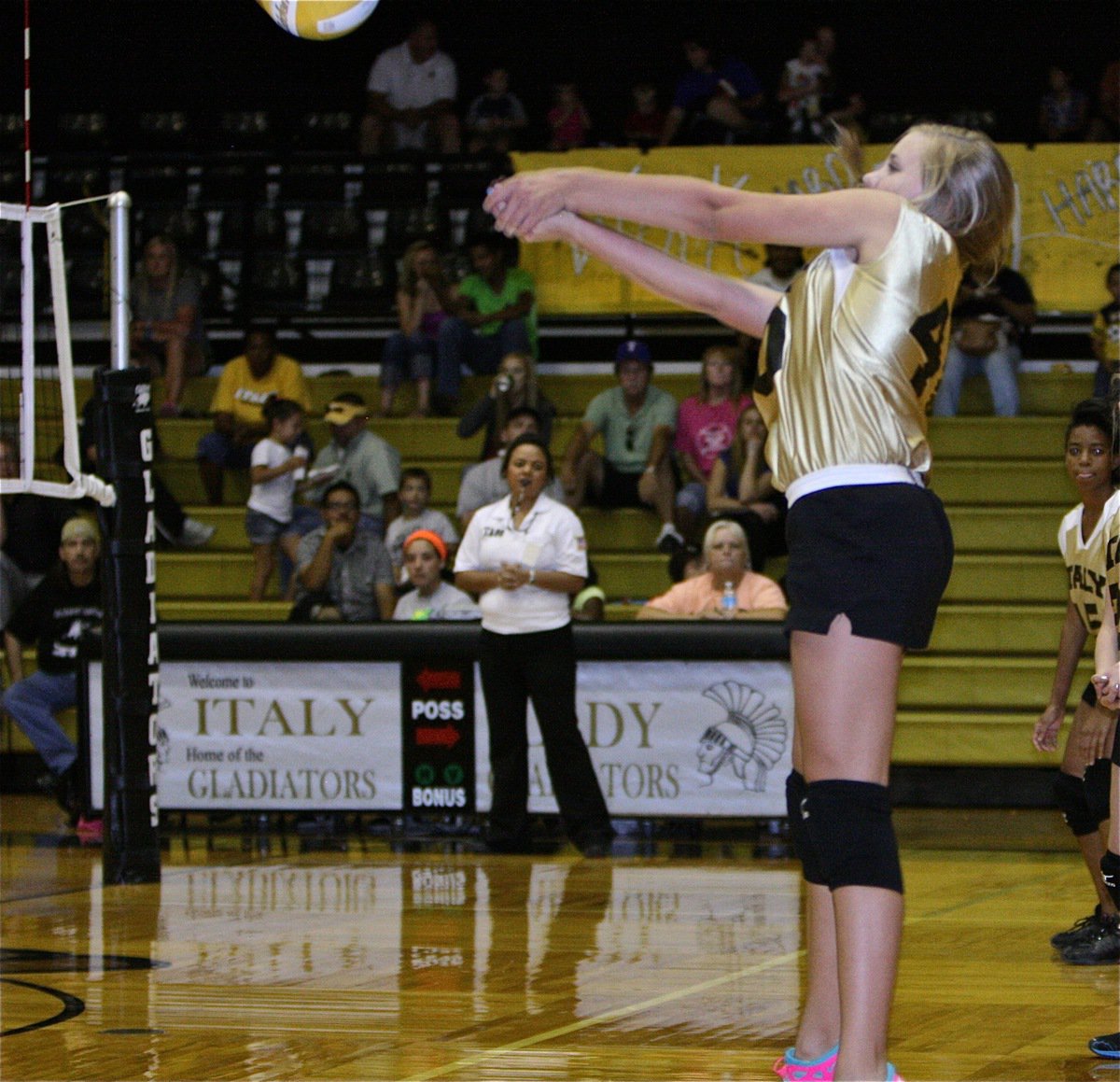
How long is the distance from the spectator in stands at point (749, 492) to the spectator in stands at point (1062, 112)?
4.43m

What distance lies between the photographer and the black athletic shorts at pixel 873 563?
134 inches

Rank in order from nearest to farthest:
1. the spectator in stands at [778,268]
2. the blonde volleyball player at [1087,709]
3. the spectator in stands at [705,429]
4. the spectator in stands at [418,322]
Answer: the blonde volleyball player at [1087,709] → the spectator in stands at [705,429] → the spectator in stands at [778,268] → the spectator in stands at [418,322]

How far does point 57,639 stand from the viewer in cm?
1098

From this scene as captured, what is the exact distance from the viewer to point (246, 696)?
997 cm

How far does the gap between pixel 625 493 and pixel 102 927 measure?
23.0 ft

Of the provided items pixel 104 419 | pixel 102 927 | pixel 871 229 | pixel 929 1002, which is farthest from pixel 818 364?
pixel 104 419

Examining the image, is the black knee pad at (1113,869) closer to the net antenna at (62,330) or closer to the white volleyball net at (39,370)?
the white volleyball net at (39,370)

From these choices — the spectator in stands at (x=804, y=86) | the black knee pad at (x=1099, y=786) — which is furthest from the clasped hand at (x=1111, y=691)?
the spectator in stands at (x=804, y=86)

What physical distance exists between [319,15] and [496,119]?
36.5 ft

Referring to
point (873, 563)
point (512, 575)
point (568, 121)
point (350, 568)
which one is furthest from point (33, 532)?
point (873, 563)

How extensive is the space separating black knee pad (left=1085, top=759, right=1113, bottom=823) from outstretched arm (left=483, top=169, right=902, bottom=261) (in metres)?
3.36

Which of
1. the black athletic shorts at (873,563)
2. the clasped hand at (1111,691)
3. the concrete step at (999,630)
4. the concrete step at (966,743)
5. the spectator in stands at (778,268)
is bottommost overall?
the concrete step at (966,743)

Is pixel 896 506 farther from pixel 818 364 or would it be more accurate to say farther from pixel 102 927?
pixel 102 927

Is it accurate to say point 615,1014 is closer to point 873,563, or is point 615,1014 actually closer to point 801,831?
point 801,831
